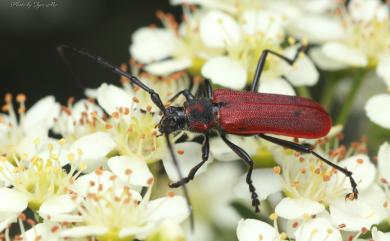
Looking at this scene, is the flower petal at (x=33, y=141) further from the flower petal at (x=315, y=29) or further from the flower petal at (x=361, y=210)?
the flower petal at (x=315, y=29)

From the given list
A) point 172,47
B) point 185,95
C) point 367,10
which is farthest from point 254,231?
point 367,10

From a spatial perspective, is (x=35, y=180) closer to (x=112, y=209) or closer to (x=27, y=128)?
(x=112, y=209)

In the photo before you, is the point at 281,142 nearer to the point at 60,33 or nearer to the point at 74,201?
the point at 74,201

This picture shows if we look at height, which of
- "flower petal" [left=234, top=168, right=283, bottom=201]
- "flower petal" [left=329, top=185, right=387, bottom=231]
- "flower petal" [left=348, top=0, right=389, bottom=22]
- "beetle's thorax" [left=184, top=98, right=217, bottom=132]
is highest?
"flower petal" [left=348, top=0, right=389, bottom=22]

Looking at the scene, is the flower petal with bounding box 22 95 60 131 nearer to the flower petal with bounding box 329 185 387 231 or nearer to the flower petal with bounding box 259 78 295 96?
the flower petal with bounding box 259 78 295 96

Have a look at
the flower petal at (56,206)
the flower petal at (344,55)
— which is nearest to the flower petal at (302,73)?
the flower petal at (344,55)

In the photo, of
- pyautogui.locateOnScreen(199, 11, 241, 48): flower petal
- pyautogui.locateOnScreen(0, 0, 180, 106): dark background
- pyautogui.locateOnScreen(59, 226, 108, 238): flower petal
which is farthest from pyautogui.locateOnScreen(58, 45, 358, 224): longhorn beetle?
pyautogui.locateOnScreen(0, 0, 180, 106): dark background
